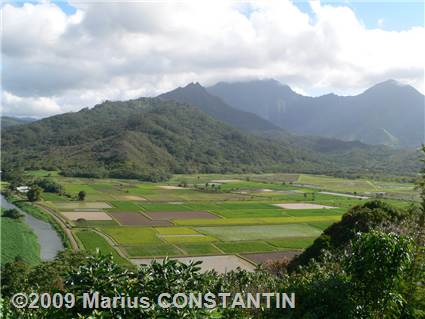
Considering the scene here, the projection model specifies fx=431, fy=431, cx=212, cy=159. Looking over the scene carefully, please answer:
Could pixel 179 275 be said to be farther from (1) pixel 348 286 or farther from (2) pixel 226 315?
(1) pixel 348 286

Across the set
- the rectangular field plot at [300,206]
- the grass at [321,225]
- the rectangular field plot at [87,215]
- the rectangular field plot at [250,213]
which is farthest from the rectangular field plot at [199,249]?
the rectangular field plot at [300,206]

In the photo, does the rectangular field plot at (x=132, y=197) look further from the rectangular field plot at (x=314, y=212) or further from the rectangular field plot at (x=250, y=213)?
the rectangular field plot at (x=314, y=212)

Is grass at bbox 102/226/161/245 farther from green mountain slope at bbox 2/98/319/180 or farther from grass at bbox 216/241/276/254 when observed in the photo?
green mountain slope at bbox 2/98/319/180

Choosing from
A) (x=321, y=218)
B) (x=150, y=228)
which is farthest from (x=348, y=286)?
(x=321, y=218)

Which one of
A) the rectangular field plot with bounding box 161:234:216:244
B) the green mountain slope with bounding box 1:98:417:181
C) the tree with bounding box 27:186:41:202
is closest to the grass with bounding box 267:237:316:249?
the rectangular field plot with bounding box 161:234:216:244

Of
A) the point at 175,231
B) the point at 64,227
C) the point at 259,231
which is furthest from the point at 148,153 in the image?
the point at 259,231

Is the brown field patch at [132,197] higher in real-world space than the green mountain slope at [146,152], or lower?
lower

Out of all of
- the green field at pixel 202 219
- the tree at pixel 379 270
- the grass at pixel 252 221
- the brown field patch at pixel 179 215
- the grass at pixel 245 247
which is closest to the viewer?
the tree at pixel 379 270

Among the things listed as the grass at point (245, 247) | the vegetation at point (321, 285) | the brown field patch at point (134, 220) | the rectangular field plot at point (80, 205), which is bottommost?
the grass at point (245, 247)

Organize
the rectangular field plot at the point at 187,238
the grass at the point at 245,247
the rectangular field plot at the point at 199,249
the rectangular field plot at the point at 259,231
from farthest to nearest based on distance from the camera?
the rectangular field plot at the point at 259,231
the rectangular field plot at the point at 187,238
the grass at the point at 245,247
the rectangular field plot at the point at 199,249
